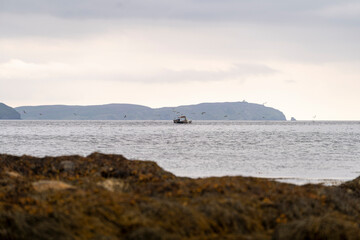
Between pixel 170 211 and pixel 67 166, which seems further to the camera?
pixel 67 166

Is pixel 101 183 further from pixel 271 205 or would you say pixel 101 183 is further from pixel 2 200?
pixel 271 205

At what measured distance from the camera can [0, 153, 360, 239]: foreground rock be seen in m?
11.8

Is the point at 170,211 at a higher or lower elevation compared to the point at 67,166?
lower

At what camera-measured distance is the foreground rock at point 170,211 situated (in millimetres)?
11781

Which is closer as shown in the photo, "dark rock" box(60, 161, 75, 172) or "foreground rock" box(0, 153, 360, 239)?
"foreground rock" box(0, 153, 360, 239)

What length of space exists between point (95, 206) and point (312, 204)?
6.20 metres

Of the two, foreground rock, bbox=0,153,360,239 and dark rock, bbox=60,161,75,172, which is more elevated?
dark rock, bbox=60,161,75,172

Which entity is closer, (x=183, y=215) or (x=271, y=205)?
(x=183, y=215)

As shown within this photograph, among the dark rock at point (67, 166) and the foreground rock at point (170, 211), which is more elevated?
the dark rock at point (67, 166)

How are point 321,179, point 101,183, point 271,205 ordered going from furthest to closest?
point 321,179, point 101,183, point 271,205

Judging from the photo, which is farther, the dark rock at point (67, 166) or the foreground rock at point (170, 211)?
the dark rock at point (67, 166)

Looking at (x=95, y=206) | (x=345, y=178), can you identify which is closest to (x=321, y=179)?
(x=345, y=178)

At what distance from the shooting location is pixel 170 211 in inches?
484

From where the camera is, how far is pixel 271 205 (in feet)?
Answer: 43.3
